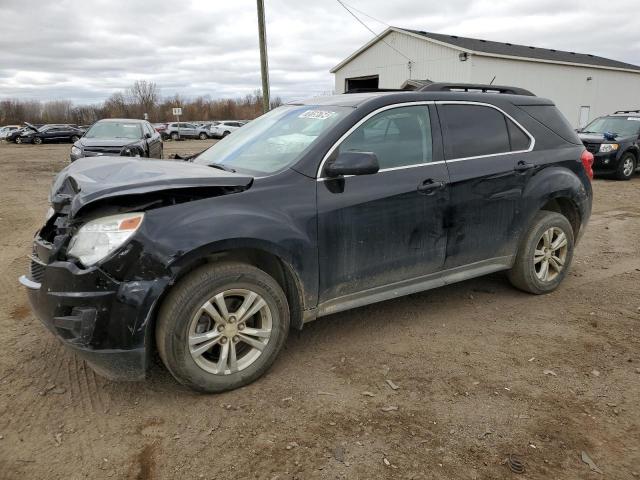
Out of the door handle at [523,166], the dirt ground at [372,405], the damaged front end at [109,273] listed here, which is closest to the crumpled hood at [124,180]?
the damaged front end at [109,273]

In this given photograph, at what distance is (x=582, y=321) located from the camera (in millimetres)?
4176

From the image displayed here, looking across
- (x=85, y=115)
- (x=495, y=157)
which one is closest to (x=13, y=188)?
(x=495, y=157)

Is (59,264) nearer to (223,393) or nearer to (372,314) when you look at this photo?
(223,393)

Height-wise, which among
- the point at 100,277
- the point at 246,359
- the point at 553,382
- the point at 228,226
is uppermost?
the point at 228,226

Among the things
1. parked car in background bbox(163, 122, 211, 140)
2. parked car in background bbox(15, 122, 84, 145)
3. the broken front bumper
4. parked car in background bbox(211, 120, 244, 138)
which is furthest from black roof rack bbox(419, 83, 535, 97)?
parked car in background bbox(163, 122, 211, 140)

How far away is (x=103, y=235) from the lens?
8.91 ft

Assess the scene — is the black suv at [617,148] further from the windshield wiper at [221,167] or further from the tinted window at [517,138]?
Result: the windshield wiper at [221,167]

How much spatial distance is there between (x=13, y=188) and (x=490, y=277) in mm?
11712

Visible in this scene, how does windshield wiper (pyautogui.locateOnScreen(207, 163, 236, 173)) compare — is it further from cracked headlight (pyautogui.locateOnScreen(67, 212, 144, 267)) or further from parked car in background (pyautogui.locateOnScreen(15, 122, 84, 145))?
parked car in background (pyautogui.locateOnScreen(15, 122, 84, 145))

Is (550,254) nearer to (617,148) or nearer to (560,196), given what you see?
(560,196)

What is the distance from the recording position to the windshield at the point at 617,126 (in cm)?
1376

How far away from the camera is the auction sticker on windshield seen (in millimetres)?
3690

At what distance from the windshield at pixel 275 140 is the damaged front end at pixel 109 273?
718 mm

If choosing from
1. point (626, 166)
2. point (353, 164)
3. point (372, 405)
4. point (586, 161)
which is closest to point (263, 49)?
point (626, 166)
